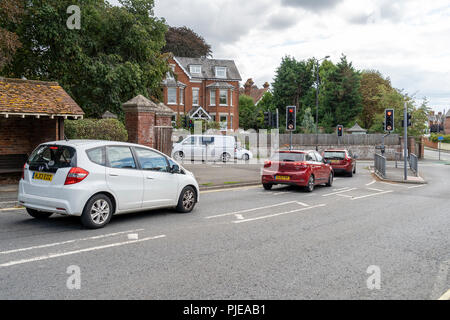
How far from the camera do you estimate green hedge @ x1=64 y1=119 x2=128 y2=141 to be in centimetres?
1526

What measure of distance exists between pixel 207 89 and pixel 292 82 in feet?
47.9

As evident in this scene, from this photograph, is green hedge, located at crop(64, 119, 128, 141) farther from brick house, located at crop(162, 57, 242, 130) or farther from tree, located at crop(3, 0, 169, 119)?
brick house, located at crop(162, 57, 242, 130)

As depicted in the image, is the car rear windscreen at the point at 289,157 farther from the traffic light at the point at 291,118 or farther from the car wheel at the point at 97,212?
Result: the car wheel at the point at 97,212

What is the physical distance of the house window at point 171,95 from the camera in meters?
50.2

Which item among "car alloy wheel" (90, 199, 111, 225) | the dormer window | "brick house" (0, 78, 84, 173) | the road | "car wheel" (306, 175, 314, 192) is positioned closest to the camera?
the road

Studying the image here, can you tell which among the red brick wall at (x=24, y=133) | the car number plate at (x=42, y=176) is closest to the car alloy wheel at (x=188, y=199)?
the car number plate at (x=42, y=176)

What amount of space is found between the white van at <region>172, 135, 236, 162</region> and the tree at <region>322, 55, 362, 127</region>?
32.1 metres

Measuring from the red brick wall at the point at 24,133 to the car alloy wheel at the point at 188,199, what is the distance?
21.8 ft

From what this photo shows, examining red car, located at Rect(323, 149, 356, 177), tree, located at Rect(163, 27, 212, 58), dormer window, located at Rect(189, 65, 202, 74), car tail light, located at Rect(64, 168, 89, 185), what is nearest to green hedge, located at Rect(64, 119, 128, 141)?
car tail light, located at Rect(64, 168, 89, 185)

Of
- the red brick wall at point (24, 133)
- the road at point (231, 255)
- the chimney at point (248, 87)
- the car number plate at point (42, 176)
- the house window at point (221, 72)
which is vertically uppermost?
the chimney at point (248, 87)

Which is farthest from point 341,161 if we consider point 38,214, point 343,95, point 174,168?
point 343,95

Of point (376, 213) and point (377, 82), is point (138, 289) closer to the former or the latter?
point (376, 213)
